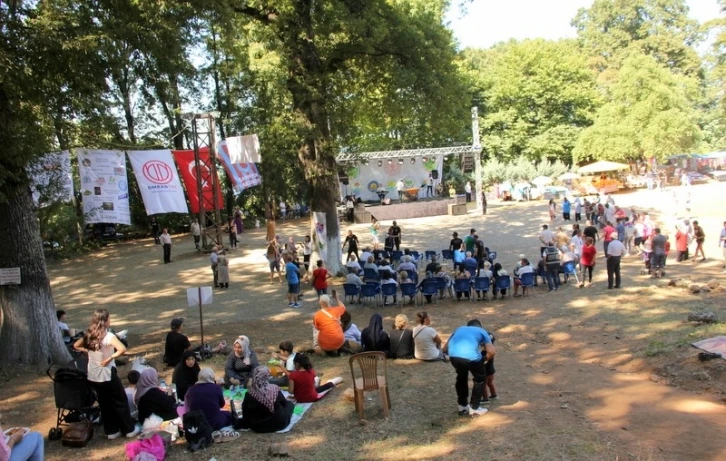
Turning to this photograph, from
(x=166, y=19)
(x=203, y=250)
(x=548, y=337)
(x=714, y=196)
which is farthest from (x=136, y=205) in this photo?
(x=714, y=196)

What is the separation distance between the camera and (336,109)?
18.2m

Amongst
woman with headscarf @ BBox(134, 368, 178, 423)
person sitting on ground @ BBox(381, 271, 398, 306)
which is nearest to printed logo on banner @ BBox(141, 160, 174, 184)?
person sitting on ground @ BBox(381, 271, 398, 306)

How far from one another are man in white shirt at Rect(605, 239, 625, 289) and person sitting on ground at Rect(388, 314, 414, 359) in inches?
277

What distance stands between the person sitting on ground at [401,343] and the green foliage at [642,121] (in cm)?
3816

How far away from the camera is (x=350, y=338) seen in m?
10.1

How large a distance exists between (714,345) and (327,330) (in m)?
5.78

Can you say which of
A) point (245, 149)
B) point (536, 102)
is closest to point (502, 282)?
point (245, 149)

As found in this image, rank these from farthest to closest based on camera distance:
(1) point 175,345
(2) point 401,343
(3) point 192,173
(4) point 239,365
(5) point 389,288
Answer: (3) point 192,173, (5) point 389,288, (2) point 401,343, (1) point 175,345, (4) point 239,365

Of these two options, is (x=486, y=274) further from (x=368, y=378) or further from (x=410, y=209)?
(x=410, y=209)

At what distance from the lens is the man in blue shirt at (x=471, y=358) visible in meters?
6.39

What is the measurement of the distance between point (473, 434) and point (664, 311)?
24.4 feet

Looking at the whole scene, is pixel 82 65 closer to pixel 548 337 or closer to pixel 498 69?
pixel 548 337

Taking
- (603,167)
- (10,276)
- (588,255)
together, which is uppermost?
(603,167)

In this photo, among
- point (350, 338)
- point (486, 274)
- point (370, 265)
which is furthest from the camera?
point (370, 265)
